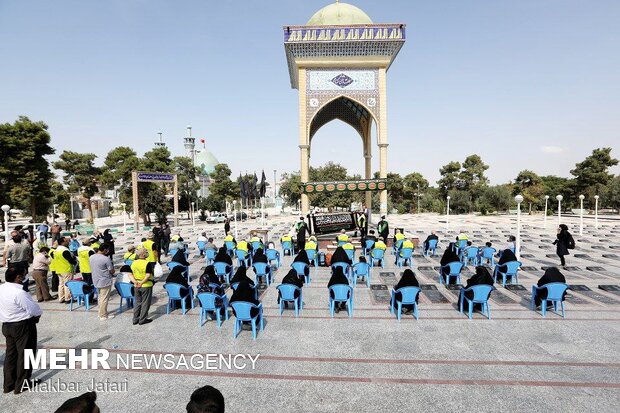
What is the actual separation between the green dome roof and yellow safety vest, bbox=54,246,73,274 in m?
32.0

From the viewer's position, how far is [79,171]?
3900 centimetres

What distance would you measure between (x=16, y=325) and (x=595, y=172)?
62.1m

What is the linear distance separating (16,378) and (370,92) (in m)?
30.8

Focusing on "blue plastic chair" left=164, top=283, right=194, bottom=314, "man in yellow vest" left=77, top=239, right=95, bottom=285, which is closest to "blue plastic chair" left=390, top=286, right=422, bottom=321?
"blue plastic chair" left=164, top=283, right=194, bottom=314

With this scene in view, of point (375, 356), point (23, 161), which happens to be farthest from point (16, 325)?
point (23, 161)

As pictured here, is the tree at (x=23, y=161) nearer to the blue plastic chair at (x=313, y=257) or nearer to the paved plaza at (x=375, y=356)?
the paved plaza at (x=375, y=356)

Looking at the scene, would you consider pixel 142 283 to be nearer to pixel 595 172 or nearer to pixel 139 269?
pixel 139 269

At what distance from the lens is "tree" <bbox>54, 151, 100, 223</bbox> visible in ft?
127

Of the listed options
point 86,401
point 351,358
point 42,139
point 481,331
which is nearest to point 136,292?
point 351,358

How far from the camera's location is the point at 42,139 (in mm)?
30062

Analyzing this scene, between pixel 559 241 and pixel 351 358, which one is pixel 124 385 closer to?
pixel 351 358

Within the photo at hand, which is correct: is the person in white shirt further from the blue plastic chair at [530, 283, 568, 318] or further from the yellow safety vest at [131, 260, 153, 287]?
the blue plastic chair at [530, 283, 568, 318]

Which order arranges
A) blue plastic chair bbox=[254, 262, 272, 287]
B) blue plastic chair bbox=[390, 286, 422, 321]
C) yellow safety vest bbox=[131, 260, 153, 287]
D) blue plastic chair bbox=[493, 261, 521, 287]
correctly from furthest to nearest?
1. blue plastic chair bbox=[254, 262, 272, 287]
2. blue plastic chair bbox=[493, 261, 521, 287]
3. blue plastic chair bbox=[390, 286, 422, 321]
4. yellow safety vest bbox=[131, 260, 153, 287]

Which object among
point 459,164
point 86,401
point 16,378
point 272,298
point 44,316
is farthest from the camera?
point 459,164
